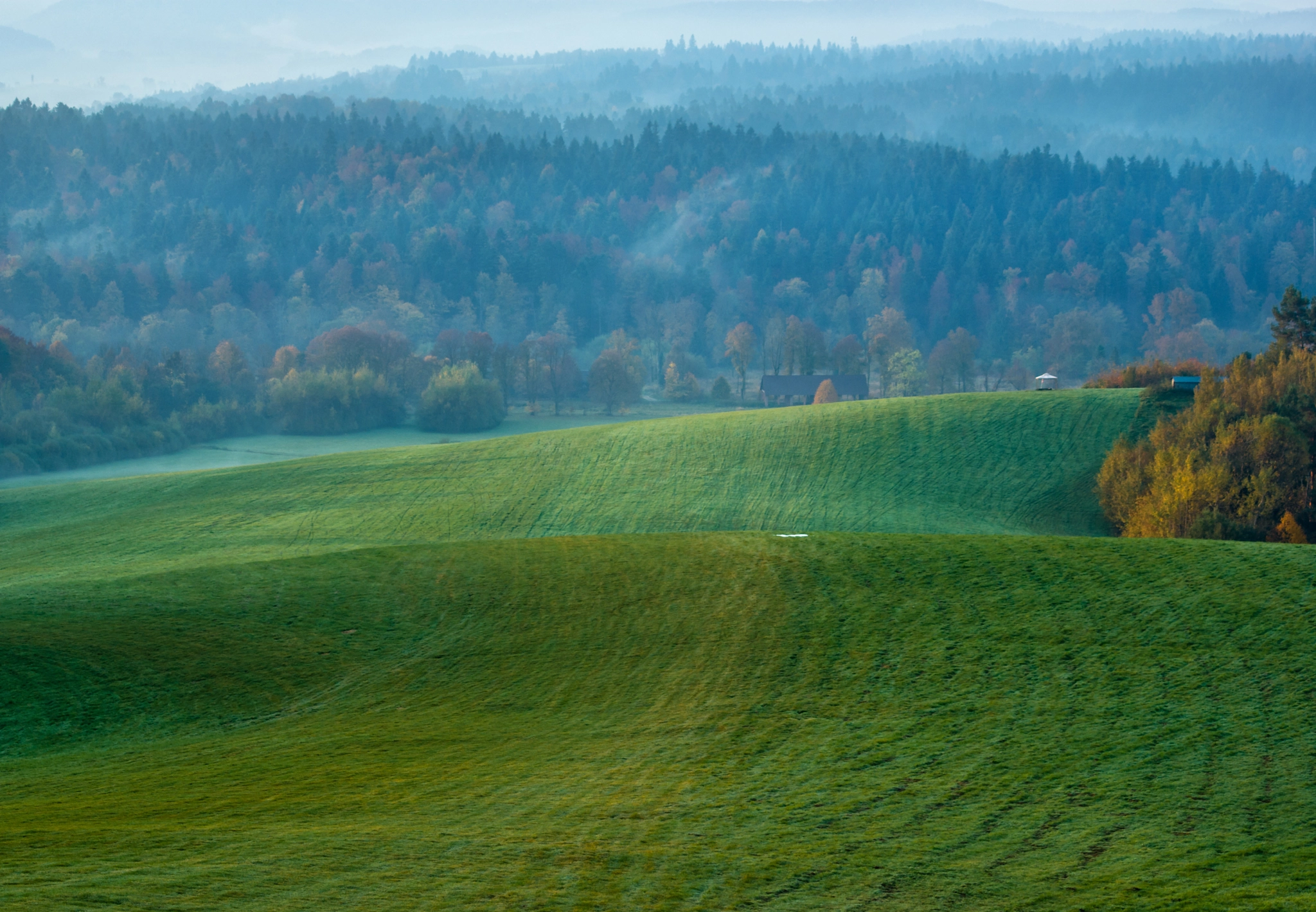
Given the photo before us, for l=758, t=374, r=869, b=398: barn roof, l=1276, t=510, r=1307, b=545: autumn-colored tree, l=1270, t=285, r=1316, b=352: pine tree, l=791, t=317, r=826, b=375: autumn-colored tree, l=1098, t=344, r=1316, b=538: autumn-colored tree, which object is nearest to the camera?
l=1276, t=510, r=1307, b=545: autumn-colored tree

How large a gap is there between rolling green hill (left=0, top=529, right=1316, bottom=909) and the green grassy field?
0.26ft

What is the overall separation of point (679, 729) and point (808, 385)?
127195mm

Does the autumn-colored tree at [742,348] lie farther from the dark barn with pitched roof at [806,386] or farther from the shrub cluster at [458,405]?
the shrub cluster at [458,405]

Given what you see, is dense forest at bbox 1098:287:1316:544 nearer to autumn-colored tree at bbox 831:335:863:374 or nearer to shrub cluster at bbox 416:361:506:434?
shrub cluster at bbox 416:361:506:434

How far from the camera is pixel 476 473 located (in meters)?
59.5

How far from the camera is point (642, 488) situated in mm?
54906

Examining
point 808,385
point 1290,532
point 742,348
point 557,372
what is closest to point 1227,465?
point 1290,532

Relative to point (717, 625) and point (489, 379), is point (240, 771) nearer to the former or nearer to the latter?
point (717, 625)

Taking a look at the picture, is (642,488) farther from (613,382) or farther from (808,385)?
(808,385)

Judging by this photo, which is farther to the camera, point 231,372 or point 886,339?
point 886,339

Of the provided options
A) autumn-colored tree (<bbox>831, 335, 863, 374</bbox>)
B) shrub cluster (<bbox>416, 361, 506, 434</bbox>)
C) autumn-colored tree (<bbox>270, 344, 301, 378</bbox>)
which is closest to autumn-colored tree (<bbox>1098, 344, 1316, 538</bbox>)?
shrub cluster (<bbox>416, 361, 506, 434</bbox>)

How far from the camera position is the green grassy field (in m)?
12.4

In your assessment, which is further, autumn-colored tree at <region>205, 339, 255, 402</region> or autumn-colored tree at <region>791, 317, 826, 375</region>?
autumn-colored tree at <region>791, 317, 826, 375</region>

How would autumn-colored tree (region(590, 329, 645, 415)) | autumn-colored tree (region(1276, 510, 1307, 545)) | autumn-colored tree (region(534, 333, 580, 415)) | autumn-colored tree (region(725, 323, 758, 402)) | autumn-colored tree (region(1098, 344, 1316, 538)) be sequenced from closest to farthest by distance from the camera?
1. autumn-colored tree (region(1276, 510, 1307, 545))
2. autumn-colored tree (region(1098, 344, 1316, 538))
3. autumn-colored tree (region(590, 329, 645, 415))
4. autumn-colored tree (region(534, 333, 580, 415))
5. autumn-colored tree (region(725, 323, 758, 402))
